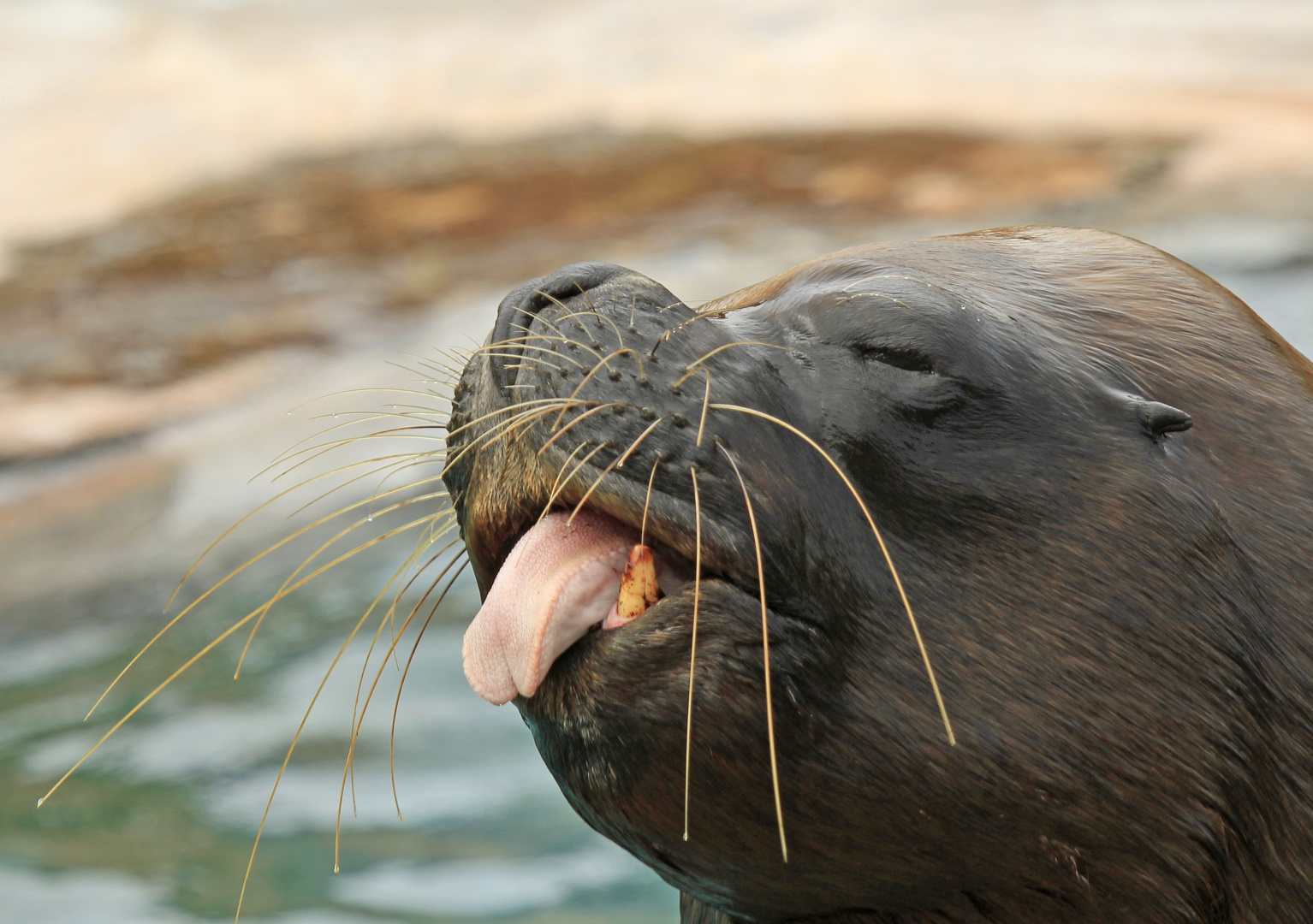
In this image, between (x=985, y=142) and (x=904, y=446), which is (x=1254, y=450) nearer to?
(x=904, y=446)

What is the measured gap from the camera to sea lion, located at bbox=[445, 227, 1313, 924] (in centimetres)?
182

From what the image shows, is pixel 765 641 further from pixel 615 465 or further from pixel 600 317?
pixel 600 317

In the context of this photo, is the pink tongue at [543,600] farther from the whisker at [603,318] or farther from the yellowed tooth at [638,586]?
the whisker at [603,318]

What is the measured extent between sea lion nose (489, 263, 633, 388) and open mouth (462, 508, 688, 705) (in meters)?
0.24

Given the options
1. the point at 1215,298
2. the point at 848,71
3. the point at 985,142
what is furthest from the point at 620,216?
the point at 1215,298

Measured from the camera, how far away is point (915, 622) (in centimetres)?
177

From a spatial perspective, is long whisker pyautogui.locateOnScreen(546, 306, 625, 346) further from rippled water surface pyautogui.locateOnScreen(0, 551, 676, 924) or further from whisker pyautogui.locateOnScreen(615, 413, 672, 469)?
rippled water surface pyautogui.locateOnScreen(0, 551, 676, 924)

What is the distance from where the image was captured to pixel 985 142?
915cm

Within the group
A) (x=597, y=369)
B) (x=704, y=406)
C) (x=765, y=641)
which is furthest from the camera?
(x=597, y=369)

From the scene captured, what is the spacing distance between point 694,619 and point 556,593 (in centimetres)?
19

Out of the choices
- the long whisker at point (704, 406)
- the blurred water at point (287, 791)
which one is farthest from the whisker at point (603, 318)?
the blurred water at point (287, 791)

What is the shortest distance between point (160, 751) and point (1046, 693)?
3537 mm

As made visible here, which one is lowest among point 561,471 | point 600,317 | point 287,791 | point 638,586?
point 287,791

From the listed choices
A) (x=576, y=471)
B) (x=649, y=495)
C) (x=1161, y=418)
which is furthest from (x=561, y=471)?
(x=1161, y=418)
